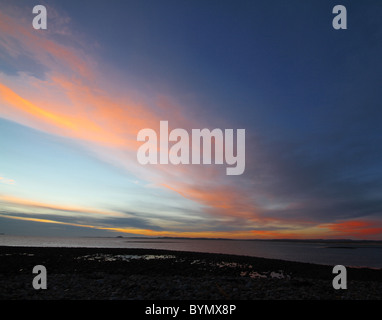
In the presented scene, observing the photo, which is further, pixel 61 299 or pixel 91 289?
pixel 91 289
